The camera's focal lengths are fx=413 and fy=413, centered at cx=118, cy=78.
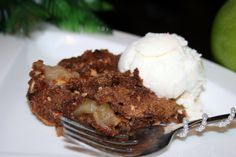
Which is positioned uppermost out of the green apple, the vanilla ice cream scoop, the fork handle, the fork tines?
the green apple

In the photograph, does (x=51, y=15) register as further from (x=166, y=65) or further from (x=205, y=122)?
(x=205, y=122)

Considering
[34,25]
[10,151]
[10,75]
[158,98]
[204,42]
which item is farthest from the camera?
[204,42]

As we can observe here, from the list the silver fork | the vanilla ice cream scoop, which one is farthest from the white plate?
the vanilla ice cream scoop

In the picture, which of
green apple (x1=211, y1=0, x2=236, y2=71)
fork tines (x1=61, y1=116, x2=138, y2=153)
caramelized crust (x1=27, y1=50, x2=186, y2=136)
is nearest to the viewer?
fork tines (x1=61, y1=116, x2=138, y2=153)

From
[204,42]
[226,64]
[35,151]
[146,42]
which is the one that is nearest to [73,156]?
[35,151]

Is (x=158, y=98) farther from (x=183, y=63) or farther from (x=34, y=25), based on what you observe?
(x=34, y=25)

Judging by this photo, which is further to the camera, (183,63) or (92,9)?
(92,9)

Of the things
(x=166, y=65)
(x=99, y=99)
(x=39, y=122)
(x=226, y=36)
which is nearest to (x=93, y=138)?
(x=99, y=99)

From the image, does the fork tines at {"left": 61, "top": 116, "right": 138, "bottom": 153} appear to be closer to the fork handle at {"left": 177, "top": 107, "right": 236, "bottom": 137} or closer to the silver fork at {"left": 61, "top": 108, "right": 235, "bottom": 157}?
the silver fork at {"left": 61, "top": 108, "right": 235, "bottom": 157}
